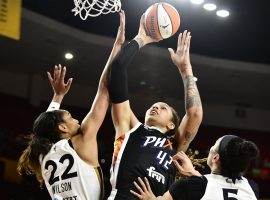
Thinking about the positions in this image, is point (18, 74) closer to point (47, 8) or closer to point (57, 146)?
point (47, 8)

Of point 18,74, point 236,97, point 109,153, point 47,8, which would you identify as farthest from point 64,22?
point 236,97

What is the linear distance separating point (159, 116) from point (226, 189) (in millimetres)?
919

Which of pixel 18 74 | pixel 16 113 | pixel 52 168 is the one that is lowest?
pixel 16 113

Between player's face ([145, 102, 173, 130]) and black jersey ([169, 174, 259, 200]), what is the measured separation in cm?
77

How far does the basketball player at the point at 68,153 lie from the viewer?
3.39 metres

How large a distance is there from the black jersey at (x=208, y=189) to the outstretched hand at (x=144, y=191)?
262 mm

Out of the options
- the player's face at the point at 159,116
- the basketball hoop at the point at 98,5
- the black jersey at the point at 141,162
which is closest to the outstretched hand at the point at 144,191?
the black jersey at the point at 141,162

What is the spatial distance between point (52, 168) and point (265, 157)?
41.9ft

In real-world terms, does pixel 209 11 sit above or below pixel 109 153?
above

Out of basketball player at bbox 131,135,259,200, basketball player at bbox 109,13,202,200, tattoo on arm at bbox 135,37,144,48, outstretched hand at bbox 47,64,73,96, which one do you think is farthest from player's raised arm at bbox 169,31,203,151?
outstretched hand at bbox 47,64,73,96

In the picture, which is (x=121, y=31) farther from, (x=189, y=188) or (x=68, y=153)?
(x=189, y=188)

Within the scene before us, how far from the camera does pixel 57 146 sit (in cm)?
348

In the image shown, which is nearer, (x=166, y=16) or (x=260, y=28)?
(x=166, y=16)

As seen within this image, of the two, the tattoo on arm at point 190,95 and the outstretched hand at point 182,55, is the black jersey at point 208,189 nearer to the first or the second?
the tattoo on arm at point 190,95
